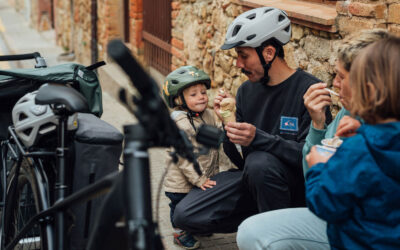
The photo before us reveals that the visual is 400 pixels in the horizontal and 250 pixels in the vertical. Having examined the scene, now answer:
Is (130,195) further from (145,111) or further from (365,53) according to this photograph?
(365,53)

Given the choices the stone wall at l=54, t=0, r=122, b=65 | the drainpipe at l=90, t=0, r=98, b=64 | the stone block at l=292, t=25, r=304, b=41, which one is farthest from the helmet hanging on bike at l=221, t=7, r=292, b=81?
the drainpipe at l=90, t=0, r=98, b=64

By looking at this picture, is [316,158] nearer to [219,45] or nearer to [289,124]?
[289,124]

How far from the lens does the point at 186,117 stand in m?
3.75

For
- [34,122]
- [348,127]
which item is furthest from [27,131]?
[348,127]

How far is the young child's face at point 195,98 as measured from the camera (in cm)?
372

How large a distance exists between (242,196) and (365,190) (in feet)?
4.70

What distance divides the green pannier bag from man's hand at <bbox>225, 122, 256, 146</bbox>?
0.80 meters

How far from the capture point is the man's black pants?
3.06m

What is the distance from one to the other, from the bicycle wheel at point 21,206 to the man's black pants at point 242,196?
0.83 metres

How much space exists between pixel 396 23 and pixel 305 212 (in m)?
1.39

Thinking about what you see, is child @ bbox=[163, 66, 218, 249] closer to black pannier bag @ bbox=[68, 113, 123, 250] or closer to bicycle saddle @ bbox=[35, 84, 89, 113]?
black pannier bag @ bbox=[68, 113, 123, 250]

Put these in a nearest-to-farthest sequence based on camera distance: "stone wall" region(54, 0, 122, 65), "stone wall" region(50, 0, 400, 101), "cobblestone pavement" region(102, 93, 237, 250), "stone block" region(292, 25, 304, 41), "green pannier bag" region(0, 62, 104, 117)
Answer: "green pannier bag" region(0, 62, 104, 117)
"stone wall" region(50, 0, 400, 101)
"cobblestone pavement" region(102, 93, 237, 250)
"stone block" region(292, 25, 304, 41)
"stone wall" region(54, 0, 122, 65)

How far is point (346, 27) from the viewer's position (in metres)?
3.81

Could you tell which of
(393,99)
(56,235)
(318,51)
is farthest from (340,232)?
(318,51)
